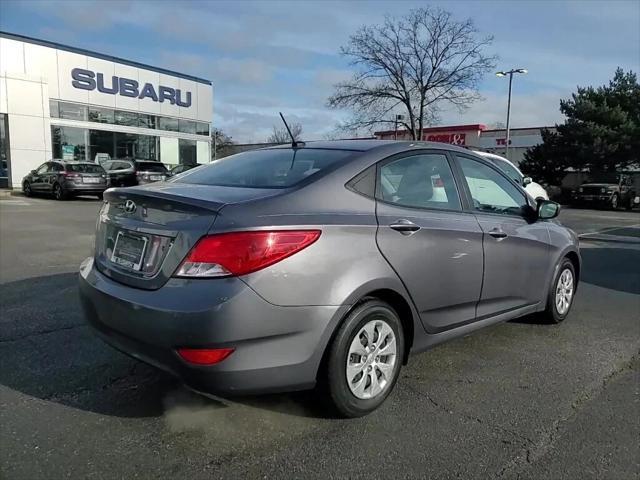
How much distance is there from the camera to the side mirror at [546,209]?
4.65 m

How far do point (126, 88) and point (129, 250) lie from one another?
1114 inches

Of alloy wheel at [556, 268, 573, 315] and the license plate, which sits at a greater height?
the license plate

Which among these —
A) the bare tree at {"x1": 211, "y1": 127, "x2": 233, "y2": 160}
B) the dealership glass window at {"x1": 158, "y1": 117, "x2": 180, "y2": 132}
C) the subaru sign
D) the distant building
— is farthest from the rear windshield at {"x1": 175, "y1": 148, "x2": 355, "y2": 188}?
the bare tree at {"x1": 211, "y1": 127, "x2": 233, "y2": 160}

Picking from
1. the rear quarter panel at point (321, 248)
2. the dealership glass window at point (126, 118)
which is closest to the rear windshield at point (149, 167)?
the dealership glass window at point (126, 118)

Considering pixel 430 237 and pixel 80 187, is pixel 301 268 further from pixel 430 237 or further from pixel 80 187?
pixel 80 187

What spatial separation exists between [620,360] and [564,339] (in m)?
0.55

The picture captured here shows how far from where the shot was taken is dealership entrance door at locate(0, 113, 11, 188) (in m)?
24.4

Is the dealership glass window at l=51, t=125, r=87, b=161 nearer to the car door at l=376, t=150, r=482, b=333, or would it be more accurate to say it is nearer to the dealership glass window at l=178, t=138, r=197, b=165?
the dealership glass window at l=178, t=138, r=197, b=165

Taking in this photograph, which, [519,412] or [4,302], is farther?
[4,302]

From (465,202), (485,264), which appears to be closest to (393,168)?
(465,202)

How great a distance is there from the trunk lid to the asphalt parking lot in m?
0.85

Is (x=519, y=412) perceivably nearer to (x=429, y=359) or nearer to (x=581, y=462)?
(x=581, y=462)

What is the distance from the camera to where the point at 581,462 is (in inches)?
111

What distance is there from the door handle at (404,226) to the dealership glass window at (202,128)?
105 ft
